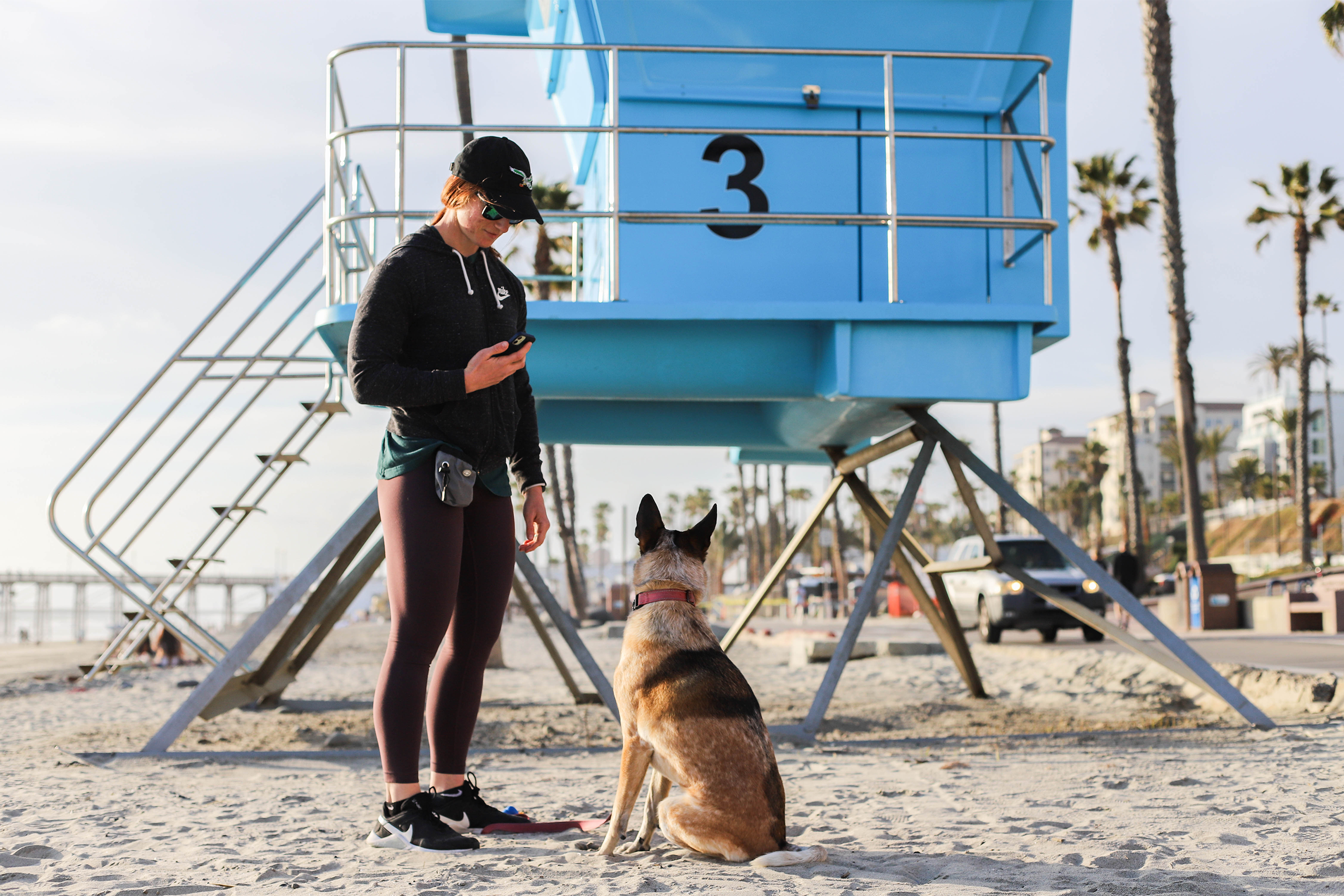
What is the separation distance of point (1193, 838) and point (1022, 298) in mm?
3738

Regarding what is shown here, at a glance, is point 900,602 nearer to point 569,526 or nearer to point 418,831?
point 569,526

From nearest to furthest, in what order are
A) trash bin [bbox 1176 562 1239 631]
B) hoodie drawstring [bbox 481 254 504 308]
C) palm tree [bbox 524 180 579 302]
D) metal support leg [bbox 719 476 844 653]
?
hoodie drawstring [bbox 481 254 504 308]
metal support leg [bbox 719 476 844 653]
trash bin [bbox 1176 562 1239 631]
palm tree [bbox 524 180 579 302]

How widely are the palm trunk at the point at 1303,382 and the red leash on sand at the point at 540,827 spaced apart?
34.1 m

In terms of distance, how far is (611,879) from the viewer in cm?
292

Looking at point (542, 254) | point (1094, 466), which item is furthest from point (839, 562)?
point (1094, 466)

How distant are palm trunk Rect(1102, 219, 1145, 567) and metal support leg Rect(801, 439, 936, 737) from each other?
21.1m

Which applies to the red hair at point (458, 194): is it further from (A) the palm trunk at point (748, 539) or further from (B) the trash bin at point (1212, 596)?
(A) the palm trunk at point (748, 539)

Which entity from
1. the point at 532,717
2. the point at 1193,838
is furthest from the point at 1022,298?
the point at 532,717

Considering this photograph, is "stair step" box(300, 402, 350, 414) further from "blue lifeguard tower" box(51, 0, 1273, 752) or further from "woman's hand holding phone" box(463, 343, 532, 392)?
"woman's hand holding phone" box(463, 343, 532, 392)

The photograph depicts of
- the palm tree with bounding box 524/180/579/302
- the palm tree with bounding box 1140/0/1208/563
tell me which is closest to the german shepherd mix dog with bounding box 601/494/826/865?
the palm tree with bounding box 1140/0/1208/563

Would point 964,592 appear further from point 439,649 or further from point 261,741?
point 439,649

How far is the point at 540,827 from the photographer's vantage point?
3.54 metres

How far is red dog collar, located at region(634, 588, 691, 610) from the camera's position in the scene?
10.8ft

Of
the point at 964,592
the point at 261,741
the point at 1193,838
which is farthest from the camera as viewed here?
the point at 964,592
